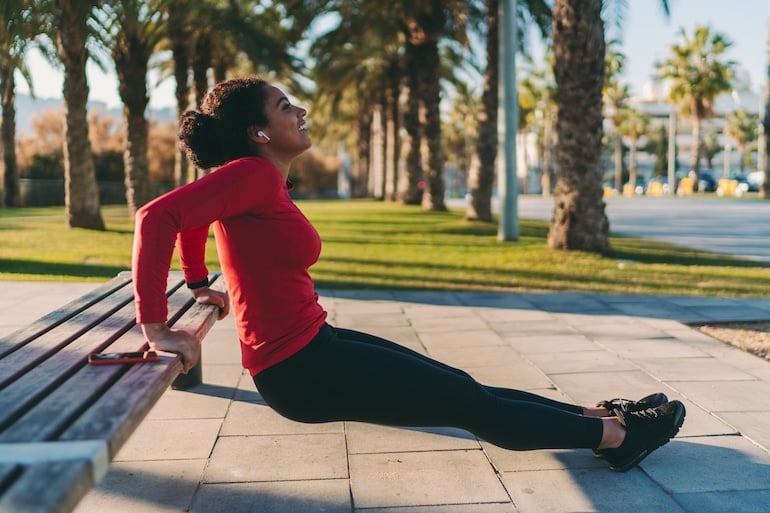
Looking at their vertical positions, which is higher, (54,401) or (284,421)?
(54,401)

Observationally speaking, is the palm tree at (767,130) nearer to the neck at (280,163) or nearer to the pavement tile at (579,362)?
the pavement tile at (579,362)

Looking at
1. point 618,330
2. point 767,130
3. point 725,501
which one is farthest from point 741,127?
point 725,501

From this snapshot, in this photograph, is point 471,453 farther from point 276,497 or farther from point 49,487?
point 49,487

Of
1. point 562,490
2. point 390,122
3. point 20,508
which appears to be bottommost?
point 562,490

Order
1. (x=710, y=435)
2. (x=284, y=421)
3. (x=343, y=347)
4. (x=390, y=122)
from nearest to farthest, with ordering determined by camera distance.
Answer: (x=343, y=347) < (x=710, y=435) < (x=284, y=421) < (x=390, y=122)

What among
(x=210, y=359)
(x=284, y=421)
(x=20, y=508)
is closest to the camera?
(x=20, y=508)

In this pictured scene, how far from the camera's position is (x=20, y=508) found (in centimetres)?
146

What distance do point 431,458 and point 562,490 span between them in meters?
0.63

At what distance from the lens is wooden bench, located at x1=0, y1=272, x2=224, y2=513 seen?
1582 mm

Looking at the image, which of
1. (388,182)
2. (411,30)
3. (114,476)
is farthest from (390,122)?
(114,476)

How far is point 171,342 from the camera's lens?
255 centimetres

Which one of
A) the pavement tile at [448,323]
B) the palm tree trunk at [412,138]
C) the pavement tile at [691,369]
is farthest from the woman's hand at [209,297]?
the palm tree trunk at [412,138]

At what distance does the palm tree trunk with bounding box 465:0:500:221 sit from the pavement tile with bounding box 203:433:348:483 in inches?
578

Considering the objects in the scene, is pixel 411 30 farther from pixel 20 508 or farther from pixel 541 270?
pixel 20 508
